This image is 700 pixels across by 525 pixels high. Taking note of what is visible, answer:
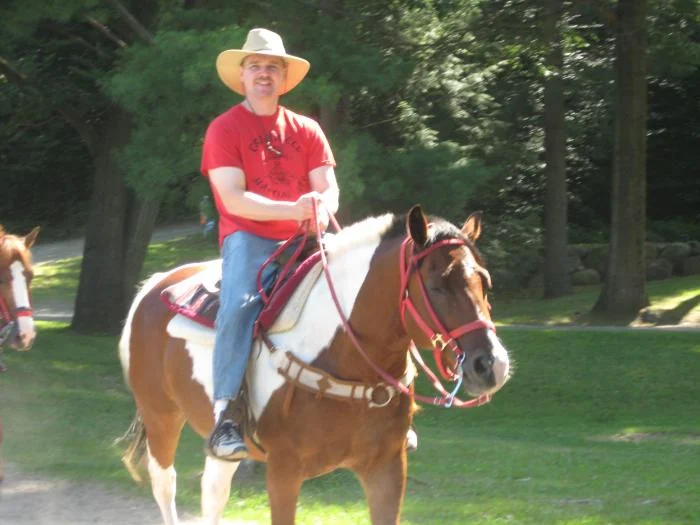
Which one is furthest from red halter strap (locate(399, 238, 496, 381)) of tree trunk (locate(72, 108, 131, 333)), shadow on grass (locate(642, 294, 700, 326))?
shadow on grass (locate(642, 294, 700, 326))

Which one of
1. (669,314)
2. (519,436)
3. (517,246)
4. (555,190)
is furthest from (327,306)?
→ (517,246)

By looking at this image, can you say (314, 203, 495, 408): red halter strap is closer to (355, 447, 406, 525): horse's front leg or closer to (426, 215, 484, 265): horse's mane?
(426, 215, 484, 265): horse's mane

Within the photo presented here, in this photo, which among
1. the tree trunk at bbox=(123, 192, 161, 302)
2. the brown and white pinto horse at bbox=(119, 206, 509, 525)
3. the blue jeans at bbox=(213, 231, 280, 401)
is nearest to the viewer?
the brown and white pinto horse at bbox=(119, 206, 509, 525)

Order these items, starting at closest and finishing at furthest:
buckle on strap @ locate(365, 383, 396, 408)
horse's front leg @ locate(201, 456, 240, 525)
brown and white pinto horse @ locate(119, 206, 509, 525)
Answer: brown and white pinto horse @ locate(119, 206, 509, 525), buckle on strap @ locate(365, 383, 396, 408), horse's front leg @ locate(201, 456, 240, 525)

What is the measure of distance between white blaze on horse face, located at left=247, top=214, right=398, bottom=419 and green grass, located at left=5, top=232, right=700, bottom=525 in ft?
10.2

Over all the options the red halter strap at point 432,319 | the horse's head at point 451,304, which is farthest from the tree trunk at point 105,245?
the horse's head at point 451,304

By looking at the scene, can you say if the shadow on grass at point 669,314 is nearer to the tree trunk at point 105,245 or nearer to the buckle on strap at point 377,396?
the tree trunk at point 105,245

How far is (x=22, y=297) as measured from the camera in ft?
27.6

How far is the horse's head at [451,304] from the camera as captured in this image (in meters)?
4.43

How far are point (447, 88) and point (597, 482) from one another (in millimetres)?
8433

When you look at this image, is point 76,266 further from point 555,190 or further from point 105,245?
point 555,190

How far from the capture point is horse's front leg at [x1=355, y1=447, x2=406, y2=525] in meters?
5.18

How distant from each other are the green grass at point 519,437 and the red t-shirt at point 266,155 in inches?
128

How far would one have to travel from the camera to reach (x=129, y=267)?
19.9 metres
